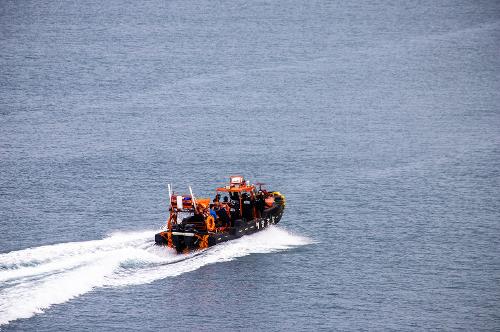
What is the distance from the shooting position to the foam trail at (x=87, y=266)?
49.8 meters

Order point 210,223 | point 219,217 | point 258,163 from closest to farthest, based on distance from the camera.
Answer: point 210,223 → point 219,217 → point 258,163

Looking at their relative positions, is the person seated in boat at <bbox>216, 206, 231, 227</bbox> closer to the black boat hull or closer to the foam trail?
the black boat hull

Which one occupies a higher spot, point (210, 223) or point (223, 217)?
point (223, 217)

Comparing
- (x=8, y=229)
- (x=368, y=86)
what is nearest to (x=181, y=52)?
(x=368, y=86)

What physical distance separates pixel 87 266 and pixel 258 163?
3046 centimetres

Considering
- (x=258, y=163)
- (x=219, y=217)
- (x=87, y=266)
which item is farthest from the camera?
(x=258, y=163)

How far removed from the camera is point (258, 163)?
8256 cm

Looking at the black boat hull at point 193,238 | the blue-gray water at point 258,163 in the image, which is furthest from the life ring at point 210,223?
the blue-gray water at point 258,163

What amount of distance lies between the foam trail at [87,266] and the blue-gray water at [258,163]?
13 centimetres

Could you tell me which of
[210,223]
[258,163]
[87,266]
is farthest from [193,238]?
[258,163]

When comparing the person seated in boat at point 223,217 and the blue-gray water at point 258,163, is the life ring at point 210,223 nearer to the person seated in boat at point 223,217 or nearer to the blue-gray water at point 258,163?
the blue-gray water at point 258,163

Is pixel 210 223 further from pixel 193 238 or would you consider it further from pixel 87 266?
pixel 87 266

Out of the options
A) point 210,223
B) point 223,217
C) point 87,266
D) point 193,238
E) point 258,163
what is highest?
point 258,163

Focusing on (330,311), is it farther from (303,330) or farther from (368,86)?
(368,86)
